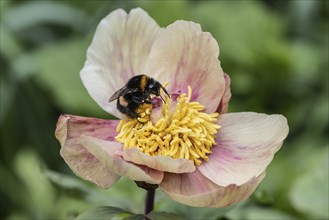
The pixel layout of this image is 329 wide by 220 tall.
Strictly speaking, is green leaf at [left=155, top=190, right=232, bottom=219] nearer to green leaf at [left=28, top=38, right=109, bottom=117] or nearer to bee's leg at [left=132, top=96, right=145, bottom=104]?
bee's leg at [left=132, top=96, right=145, bottom=104]

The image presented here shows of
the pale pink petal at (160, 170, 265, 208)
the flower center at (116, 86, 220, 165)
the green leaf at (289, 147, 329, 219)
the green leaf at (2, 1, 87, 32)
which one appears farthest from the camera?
the green leaf at (2, 1, 87, 32)

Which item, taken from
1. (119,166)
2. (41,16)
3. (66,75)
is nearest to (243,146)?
(119,166)

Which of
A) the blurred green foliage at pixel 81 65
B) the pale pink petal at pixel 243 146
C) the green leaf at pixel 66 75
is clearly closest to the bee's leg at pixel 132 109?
the pale pink petal at pixel 243 146

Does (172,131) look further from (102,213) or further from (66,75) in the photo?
(66,75)

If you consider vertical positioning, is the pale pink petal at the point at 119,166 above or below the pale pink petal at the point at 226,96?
below

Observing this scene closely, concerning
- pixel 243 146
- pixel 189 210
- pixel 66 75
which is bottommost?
pixel 66 75

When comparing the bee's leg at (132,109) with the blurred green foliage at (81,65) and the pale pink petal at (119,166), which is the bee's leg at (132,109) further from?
the blurred green foliage at (81,65)

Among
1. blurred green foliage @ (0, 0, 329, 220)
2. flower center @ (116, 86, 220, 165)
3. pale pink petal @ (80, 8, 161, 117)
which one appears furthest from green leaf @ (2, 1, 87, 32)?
flower center @ (116, 86, 220, 165)
